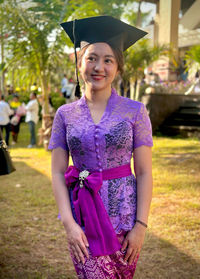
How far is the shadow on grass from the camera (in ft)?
10.2

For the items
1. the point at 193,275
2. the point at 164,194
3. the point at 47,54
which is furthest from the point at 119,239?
the point at 47,54

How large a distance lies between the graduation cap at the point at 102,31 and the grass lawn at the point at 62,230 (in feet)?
7.26

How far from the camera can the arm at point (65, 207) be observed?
162 cm

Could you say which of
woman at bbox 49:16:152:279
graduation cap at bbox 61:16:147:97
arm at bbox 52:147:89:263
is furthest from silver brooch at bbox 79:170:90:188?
graduation cap at bbox 61:16:147:97

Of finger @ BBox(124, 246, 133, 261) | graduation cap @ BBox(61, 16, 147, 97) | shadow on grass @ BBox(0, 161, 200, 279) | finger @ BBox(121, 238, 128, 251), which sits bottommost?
shadow on grass @ BBox(0, 161, 200, 279)

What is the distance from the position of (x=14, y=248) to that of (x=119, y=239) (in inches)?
90.3

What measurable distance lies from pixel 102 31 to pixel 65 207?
0.92 m

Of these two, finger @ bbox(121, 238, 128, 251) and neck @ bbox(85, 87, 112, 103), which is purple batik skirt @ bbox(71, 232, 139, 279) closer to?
finger @ bbox(121, 238, 128, 251)

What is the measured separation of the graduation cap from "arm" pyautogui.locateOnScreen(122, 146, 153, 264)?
0.58 metres

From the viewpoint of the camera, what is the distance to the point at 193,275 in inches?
119

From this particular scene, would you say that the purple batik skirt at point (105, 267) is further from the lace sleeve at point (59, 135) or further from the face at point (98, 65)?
the face at point (98, 65)

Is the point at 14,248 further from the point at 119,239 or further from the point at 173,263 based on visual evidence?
the point at 119,239

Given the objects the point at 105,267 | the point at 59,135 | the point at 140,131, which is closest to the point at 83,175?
the point at 59,135

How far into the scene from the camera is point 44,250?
141 inches
